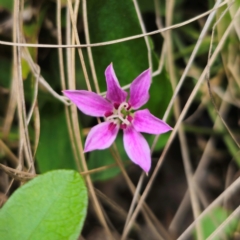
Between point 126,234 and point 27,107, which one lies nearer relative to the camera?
point 126,234

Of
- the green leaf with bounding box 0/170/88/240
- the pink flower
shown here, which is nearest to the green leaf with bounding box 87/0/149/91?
the pink flower

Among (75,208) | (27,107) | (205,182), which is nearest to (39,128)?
(27,107)

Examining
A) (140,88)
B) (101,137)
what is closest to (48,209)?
(101,137)

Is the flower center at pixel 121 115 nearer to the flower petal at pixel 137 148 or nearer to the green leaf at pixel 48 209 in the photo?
the flower petal at pixel 137 148

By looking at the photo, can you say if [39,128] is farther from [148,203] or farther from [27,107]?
[148,203]

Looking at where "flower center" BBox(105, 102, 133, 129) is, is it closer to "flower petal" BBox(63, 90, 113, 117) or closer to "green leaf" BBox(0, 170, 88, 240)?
"flower petal" BBox(63, 90, 113, 117)

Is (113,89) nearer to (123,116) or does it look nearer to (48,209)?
A: (123,116)
